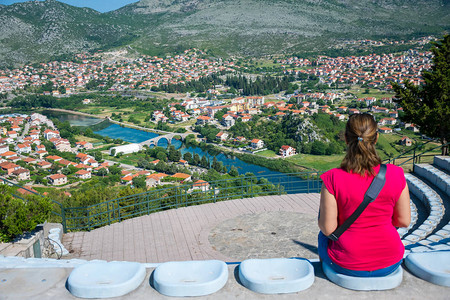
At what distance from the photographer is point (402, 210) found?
83.3 inches

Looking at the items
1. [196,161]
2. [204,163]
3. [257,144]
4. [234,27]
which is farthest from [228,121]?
[234,27]

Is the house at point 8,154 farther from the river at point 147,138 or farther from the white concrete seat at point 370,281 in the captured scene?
the white concrete seat at point 370,281

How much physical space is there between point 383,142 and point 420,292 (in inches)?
1788

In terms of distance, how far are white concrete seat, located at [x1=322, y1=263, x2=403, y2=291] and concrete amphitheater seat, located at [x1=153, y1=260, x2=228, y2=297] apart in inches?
28.2

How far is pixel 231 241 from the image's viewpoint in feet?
18.7

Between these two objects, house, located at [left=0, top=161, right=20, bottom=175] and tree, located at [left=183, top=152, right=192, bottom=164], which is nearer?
house, located at [left=0, top=161, right=20, bottom=175]

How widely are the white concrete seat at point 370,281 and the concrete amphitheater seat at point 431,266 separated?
7.0 inches

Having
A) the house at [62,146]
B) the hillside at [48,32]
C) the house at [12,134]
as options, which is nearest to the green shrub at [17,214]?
the house at [62,146]

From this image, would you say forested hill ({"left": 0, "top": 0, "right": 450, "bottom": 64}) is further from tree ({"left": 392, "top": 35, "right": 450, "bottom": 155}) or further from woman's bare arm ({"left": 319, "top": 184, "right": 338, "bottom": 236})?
woman's bare arm ({"left": 319, "top": 184, "right": 338, "bottom": 236})

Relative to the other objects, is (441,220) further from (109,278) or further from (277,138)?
(277,138)

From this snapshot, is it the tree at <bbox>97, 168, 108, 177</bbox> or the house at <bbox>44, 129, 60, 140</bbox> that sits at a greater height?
the house at <bbox>44, 129, 60, 140</bbox>

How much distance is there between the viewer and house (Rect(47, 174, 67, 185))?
121 feet

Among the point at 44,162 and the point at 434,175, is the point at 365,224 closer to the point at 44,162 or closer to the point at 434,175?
the point at 434,175

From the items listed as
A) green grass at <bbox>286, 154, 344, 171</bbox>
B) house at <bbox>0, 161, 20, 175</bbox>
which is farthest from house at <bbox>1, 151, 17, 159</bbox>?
green grass at <bbox>286, 154, 344, 171</bbox>
